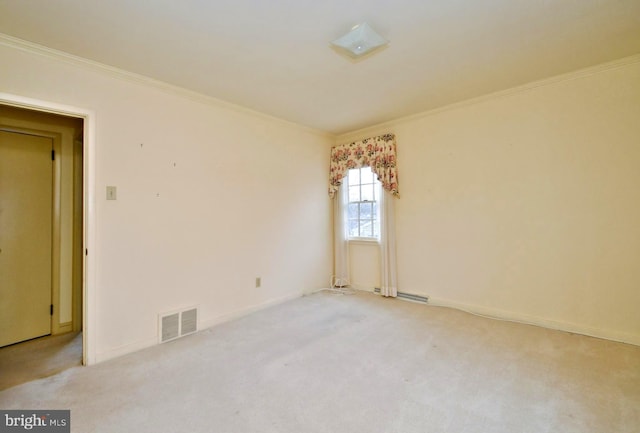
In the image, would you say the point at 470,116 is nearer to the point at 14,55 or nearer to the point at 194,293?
the point at 194,293

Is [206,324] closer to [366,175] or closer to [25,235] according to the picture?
[25,235]

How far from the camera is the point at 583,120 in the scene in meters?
2.78

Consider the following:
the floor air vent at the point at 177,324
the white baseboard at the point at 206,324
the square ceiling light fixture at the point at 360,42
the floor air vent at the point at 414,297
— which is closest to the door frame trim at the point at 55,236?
the white baseboard at the point at 206,324

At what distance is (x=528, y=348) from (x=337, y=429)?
196 cm

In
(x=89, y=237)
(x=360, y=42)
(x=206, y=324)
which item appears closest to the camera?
(x=360, y=42)

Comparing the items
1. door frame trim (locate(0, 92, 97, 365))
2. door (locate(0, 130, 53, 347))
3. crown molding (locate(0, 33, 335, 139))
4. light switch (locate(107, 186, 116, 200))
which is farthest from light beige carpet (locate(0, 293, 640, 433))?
crown molding (locate(0, 33, 335, 139))

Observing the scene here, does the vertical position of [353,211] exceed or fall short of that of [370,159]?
it falls short

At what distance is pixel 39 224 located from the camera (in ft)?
9.59

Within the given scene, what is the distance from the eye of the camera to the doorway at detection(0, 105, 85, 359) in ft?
9.00

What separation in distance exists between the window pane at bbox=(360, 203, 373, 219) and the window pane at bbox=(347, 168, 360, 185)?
1.26ft

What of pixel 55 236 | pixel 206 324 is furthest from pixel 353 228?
pixel 55 236

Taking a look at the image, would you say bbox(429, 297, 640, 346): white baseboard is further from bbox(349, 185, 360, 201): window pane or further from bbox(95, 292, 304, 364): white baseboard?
bbox(95, 292, 304, 364): white baseboard

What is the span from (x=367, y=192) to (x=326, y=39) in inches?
101

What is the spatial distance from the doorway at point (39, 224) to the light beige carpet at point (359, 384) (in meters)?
0.99
